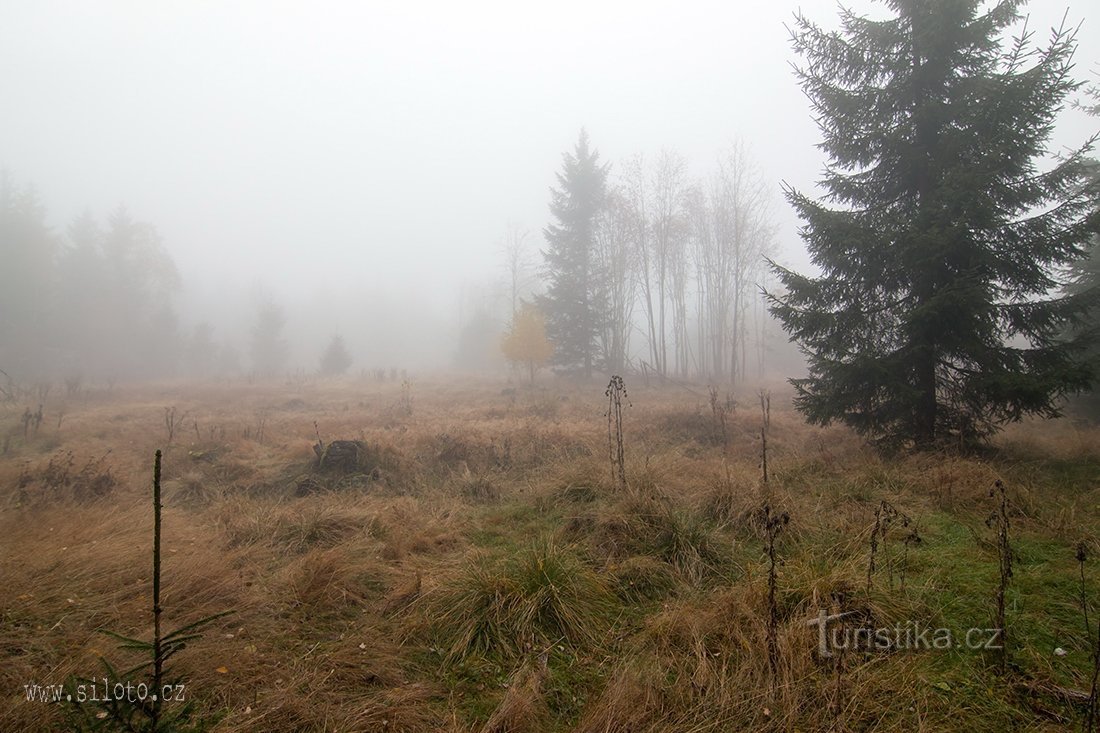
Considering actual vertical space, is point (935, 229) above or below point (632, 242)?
below

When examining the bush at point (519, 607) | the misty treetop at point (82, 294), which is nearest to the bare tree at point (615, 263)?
the bush at point (519, 607)

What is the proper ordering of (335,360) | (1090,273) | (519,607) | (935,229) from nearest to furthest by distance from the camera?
(519,607)
(935,229)
(1090,273)
(335,360)

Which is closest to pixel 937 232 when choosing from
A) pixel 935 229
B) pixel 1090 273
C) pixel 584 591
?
pixel 935 229

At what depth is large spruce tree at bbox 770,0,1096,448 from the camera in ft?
20.4

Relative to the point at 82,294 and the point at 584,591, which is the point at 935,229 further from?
the point at 82,294

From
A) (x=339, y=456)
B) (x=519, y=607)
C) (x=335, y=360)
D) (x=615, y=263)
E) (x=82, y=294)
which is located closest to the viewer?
(x=519, y=607)

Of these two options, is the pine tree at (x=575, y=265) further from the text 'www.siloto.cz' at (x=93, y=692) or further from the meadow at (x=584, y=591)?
the text 'www.siloto.cz' at (x=93, y=692)

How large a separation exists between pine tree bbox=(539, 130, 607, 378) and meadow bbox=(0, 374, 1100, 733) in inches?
706

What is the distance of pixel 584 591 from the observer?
3225 millimetres

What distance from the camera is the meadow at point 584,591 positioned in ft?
7.20

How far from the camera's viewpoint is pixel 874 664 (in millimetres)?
2357

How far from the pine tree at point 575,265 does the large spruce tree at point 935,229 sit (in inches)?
663

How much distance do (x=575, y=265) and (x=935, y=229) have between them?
20859 millimetres

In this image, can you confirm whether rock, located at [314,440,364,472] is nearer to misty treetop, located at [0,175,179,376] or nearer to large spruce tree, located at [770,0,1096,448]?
large spruce tree, located at [770,0,1096,448]
